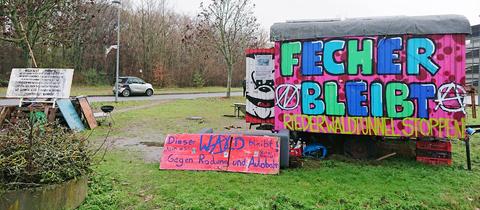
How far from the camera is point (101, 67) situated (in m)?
39.7

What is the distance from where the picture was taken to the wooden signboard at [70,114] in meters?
11.3

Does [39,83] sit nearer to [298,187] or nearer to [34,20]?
[34,20]

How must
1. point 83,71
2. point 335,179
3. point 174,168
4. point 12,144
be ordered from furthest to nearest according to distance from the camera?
point 83,71, point 174,168, point 335,179, point 12,144

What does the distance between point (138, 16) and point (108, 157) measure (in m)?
35.5

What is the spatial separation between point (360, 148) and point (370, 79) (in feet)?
5.29

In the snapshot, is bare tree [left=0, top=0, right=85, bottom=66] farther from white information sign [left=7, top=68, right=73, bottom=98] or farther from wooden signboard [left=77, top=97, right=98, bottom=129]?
wooden signboard [left=77, top=97, right=98, bottom=129]

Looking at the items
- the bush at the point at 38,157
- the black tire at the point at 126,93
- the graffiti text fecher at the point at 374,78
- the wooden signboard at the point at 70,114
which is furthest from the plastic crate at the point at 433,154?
the black tire at the point at 126,93

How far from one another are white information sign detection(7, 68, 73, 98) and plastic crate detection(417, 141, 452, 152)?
1052cm

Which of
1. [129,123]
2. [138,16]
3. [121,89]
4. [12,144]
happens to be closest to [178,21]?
[138,16]

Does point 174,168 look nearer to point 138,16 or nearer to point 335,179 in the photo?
point 335,179

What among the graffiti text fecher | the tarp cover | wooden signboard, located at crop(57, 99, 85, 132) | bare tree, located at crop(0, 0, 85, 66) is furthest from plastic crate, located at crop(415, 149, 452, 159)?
bare tree, located at crop(0, 0, 85, 66)

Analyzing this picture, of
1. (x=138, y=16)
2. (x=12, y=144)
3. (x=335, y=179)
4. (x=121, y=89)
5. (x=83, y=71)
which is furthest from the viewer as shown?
(x=138, y=16)

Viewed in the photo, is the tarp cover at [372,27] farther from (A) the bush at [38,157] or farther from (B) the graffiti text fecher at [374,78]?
(A) the bush at [38,157]

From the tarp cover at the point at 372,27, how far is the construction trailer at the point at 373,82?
0.02 metres
